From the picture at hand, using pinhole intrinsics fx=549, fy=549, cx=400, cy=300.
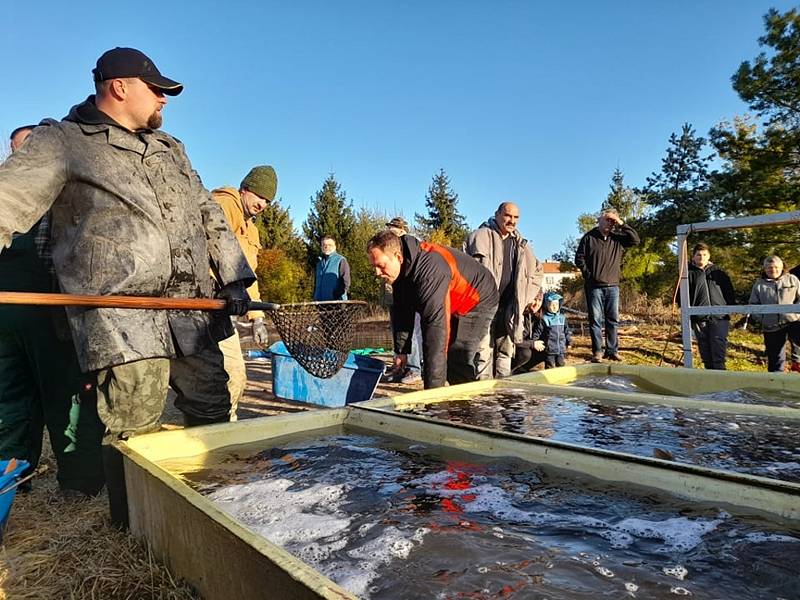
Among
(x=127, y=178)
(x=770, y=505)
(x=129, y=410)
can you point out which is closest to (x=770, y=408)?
(x=770, y=505)

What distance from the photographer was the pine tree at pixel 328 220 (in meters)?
25.0

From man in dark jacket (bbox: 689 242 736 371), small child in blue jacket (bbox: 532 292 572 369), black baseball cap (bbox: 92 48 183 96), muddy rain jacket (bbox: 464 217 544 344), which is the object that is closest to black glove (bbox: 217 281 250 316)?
black baseball cap (bbox: 92 48 183 96)

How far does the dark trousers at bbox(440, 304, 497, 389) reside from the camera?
4.23 metres

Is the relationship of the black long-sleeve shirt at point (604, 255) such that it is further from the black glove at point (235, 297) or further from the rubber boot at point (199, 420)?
the rubber boot at point (199, 420)

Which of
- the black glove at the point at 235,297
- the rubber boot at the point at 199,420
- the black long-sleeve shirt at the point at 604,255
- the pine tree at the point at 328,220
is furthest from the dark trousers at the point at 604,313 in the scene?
the pine tree at the point at 328,220

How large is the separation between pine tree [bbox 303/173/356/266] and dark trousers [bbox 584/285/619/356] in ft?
60.0

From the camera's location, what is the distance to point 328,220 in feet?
82.9

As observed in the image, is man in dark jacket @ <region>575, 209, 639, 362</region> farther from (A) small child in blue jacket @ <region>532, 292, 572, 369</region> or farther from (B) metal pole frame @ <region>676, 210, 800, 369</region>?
(B) metal pole frame @ <region>676, 210, 800, 369</region>

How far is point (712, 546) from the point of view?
1559 millimetres

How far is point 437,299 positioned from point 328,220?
22189mm

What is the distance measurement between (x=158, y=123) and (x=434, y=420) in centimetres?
200

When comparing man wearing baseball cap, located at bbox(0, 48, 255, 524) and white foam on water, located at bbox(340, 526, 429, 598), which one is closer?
white foam on water, located at bbox(340, 526, 429, 598)

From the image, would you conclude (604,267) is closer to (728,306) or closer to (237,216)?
(728,306)

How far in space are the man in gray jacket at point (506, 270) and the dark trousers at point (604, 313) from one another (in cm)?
176
